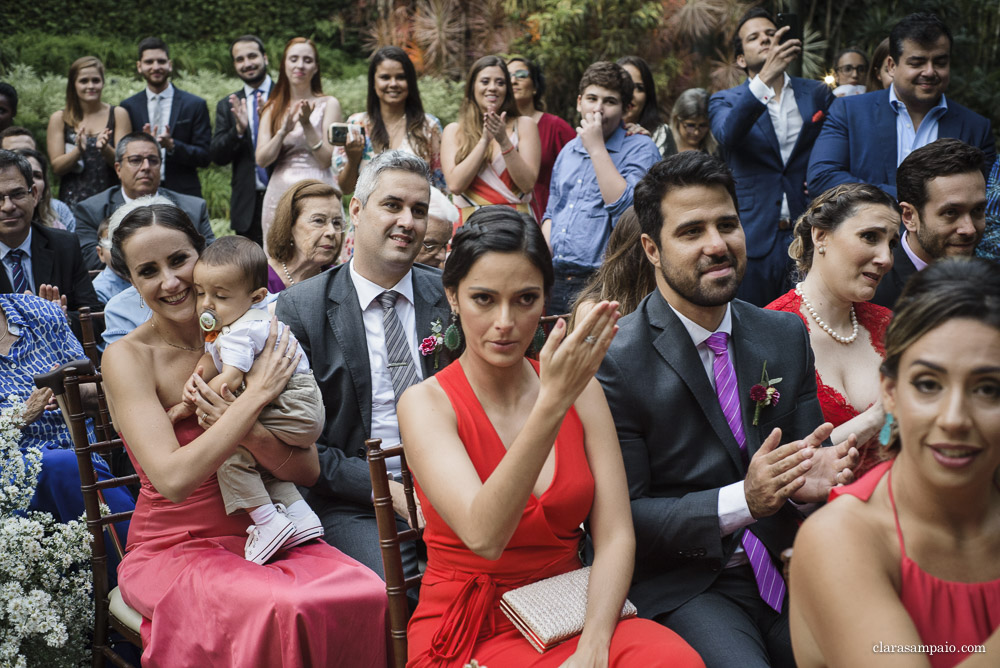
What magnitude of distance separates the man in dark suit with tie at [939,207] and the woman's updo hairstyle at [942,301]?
2143 mm

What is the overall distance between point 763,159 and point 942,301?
12.6 feet

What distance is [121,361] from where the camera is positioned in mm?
2787

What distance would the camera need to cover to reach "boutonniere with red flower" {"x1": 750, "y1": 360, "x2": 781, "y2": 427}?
8.56 ft

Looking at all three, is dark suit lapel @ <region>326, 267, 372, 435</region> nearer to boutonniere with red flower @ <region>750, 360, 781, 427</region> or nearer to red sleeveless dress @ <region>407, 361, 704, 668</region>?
red sleeveless dress @ <region>407, 361, 704, 668</region>

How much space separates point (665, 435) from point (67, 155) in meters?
5.87

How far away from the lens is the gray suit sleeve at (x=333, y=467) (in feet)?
10.3

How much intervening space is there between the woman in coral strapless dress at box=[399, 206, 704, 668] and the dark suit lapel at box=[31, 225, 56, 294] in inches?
126

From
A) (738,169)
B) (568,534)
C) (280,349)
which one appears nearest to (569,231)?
(738,169)

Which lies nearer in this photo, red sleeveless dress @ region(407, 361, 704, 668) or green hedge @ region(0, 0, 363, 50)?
red sleeveless dress @ region(407, 361, 704, 668)

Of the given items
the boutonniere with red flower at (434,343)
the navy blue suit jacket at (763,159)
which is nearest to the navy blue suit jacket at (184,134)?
the navy blue suit jacket at (763,159)

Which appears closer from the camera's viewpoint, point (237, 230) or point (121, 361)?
point (121, 361)

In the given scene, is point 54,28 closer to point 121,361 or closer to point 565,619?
point 121,361

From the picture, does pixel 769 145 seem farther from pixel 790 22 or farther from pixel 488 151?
pixel 488 151

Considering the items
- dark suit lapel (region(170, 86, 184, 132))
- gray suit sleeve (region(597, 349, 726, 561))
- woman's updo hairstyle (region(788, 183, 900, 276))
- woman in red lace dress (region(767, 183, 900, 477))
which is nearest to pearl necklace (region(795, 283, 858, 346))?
woman in red lace dress (region(767, 183, 900, 477))
